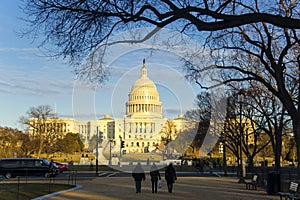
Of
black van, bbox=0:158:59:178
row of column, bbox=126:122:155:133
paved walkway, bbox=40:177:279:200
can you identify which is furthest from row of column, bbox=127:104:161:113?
paved walkway, bbox=40:177:279:200

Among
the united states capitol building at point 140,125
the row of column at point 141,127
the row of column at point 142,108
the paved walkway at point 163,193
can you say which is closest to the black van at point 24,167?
the united states capitol building at point 140,125

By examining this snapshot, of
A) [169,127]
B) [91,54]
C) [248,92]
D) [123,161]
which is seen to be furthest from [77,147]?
[91,54]

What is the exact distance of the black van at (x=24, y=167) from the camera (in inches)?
1715

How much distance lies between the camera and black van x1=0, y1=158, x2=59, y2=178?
4356cm

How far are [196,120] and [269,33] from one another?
27.0m

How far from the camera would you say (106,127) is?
1638 inches

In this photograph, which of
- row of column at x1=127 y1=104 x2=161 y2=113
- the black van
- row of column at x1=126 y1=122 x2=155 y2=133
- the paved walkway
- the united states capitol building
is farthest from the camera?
row of column at x1=127 y1=104 x2=161 y2=113

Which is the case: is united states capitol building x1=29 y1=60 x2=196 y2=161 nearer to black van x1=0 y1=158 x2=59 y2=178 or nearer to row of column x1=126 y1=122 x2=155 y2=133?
row of column x1=126 y1=122 x2=155 y2=133

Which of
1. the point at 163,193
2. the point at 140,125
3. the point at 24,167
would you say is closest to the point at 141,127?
the point at 140,125

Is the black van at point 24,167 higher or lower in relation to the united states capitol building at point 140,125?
lower

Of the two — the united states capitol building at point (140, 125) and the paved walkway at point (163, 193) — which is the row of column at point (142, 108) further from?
the paved walkway at point (163, 193)

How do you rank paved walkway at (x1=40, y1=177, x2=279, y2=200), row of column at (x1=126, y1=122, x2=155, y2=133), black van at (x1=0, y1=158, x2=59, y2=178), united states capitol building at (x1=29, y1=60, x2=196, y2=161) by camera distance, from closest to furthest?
paved walkway at (x1=40, y1=177, x2=279, y2=200) < united states capitol building at (x1=29, y1=60, x2=196, y2=161) < black van at (x1=0, y1=158, x2=59, y2=178) < row of column at (x1=126, y1=122, x2=155, y2=133)

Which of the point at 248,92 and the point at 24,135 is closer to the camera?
the point at 248,92

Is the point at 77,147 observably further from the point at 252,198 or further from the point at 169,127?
the point at 252,198
